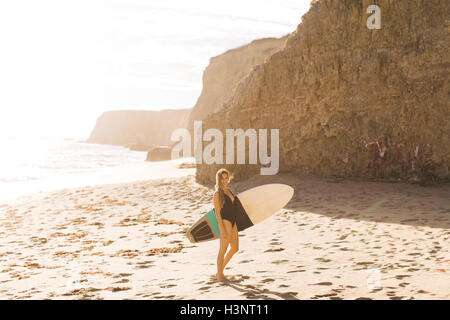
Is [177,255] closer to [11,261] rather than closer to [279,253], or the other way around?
[279,253]

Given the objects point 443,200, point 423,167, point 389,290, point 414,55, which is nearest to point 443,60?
point 414,55

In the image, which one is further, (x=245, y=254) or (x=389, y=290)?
(x=245, y=254)

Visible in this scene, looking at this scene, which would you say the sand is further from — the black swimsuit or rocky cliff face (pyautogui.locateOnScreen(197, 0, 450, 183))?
rocky cliff face (pyautogui.locateOnScreen(197, 0, 450, 183))

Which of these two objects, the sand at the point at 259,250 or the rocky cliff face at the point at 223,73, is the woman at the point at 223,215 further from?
the rocky cliff face at the point at 223,73

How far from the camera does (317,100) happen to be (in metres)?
13.6

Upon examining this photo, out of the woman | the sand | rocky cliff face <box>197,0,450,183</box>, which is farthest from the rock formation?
the woman

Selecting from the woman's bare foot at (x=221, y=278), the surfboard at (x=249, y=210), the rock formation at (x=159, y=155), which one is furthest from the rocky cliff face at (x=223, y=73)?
the woman's bare foot at (x=221, y=278)

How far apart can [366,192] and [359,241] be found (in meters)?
4.47

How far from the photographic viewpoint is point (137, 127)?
151 metres

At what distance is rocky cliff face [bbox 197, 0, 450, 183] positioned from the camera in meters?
11.7

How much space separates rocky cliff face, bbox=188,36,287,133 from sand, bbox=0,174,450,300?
135 feet

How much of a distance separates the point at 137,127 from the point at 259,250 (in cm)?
14906

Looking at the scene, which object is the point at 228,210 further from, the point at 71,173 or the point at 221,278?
the point at 71,173
